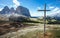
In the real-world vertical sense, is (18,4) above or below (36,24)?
above

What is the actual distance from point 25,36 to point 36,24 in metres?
0.30

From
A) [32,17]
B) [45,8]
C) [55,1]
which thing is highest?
[55,1]

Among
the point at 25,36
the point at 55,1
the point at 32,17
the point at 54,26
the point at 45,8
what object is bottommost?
the point at 25,36

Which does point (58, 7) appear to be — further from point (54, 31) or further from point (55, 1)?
point (54, 31)

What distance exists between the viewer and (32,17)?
2.10 metres

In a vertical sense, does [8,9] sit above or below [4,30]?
above

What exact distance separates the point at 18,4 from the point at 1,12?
351 mm

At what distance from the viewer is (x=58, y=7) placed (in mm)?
2068

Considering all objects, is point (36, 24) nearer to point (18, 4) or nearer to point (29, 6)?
point (29, 6)

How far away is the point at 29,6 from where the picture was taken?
2.11m

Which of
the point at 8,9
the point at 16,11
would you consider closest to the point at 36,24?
the point at 16,11

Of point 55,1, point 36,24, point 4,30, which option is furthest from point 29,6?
point 4,30

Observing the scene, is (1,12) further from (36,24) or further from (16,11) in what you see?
(36,24)

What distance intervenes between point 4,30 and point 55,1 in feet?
3.57
